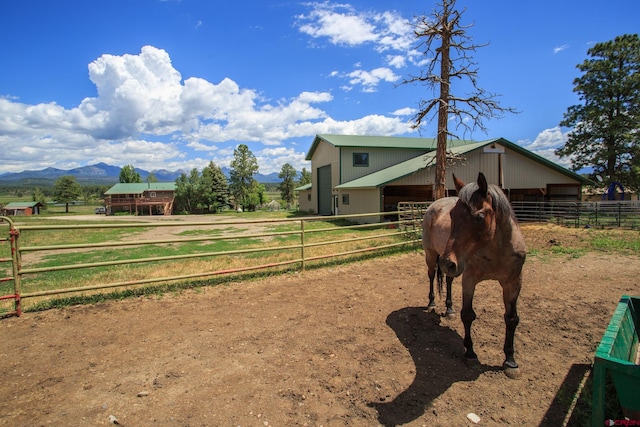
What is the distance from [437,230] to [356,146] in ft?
69.5

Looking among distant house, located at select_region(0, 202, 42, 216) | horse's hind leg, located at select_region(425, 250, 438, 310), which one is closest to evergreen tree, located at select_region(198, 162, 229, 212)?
distant house, located at select_region(0, 202, 42, 216)

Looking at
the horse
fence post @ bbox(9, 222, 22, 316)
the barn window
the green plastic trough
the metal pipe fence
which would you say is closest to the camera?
the green plastic trough

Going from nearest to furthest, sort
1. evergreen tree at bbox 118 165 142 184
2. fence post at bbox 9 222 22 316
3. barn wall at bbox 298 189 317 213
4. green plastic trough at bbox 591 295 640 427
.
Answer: green plastic trough at bbox 591 295 640 427 < fence post at bbox 9 222 22 316 < barn wall at bbox 298 189 317 213 < evergreen tree at bbox 118 165 142 184

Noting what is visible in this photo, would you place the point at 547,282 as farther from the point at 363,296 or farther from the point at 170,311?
the point at 170,311

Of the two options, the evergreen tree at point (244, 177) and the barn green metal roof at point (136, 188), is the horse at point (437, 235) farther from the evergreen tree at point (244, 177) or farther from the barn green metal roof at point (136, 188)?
the barn green metal roof at point (136, 188)

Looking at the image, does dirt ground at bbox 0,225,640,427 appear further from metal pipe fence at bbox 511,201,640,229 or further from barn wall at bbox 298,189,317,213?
barn wall at bbox 298,189,317,213

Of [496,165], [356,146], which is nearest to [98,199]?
[356,146]

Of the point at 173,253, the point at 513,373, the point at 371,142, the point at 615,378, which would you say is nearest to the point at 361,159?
the point at 371,142

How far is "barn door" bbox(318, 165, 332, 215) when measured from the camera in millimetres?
27188

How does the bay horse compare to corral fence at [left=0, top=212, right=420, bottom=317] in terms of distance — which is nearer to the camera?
the bay horse

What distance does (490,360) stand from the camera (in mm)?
3488

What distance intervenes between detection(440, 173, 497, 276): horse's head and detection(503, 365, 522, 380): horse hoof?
1440 mm

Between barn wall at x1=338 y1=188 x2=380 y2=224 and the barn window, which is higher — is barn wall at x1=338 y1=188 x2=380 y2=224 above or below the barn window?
below

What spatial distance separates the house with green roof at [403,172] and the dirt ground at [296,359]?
11.2 metres
